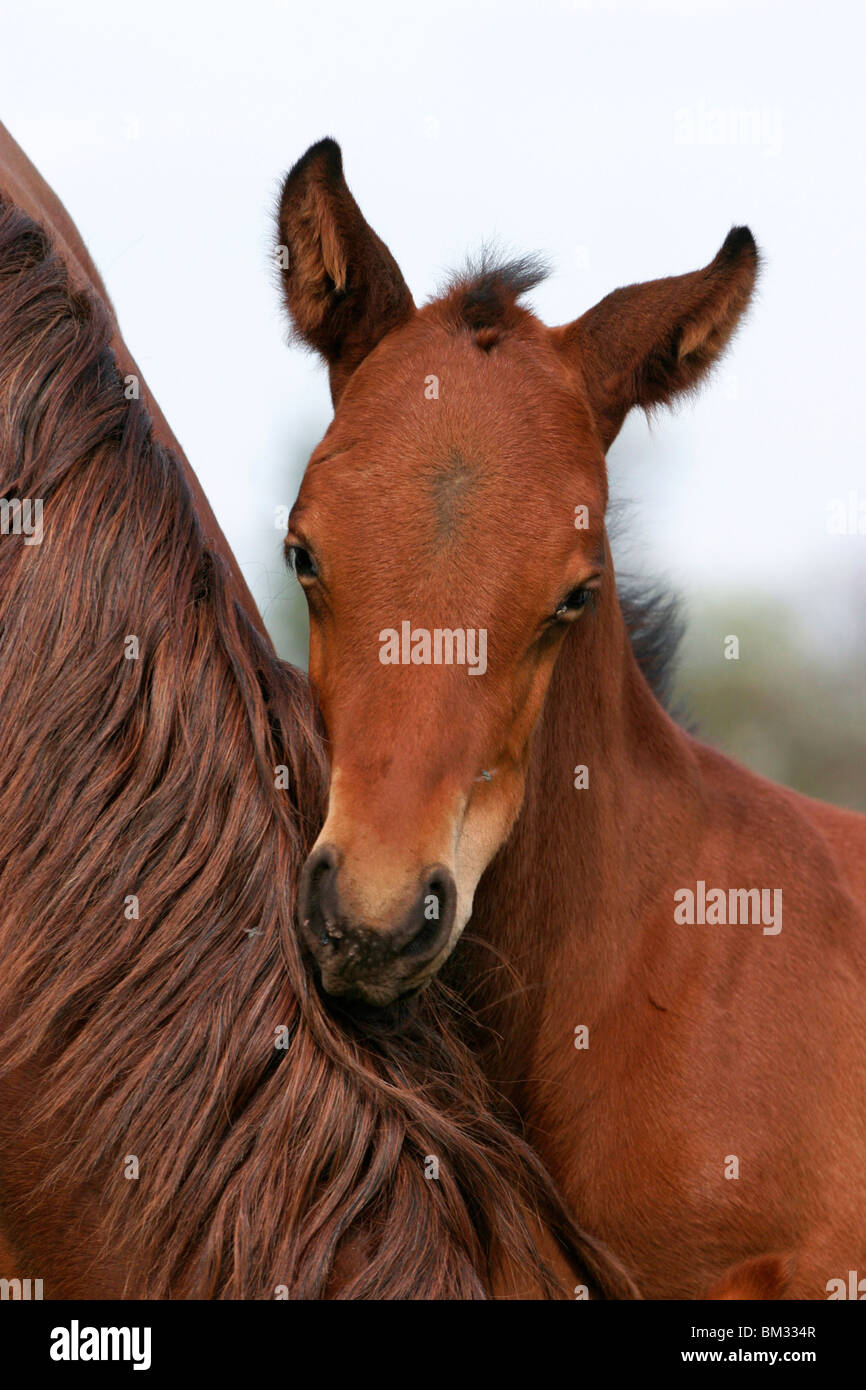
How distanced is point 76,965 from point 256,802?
17.8 inches

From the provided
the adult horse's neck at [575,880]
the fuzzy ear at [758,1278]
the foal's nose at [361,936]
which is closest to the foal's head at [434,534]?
the foal's nose at [361,936]

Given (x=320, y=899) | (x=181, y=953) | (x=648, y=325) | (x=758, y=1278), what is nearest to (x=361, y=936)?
(x=320, y=899)

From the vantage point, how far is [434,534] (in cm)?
263

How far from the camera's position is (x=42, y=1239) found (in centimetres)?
237

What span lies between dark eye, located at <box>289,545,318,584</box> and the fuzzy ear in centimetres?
195

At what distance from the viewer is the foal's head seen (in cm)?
241

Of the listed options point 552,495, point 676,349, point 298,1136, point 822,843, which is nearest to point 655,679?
point 822,843

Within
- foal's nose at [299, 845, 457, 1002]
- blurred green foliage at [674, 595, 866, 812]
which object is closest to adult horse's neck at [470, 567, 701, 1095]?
foal's nose at [299, 845, 457, 1002]

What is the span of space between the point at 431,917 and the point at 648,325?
64.5 inches

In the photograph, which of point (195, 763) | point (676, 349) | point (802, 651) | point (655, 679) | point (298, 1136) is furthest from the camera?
point (802, 651)

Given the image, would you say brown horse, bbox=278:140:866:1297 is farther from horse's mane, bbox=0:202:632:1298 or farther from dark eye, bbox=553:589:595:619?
horse's mane, bbox=0:202:632:1298

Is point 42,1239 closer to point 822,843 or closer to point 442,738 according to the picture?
point 442,738

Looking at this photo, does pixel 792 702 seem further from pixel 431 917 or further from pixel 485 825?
pixel 431 917

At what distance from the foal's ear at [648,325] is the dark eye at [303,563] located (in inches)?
34.1
